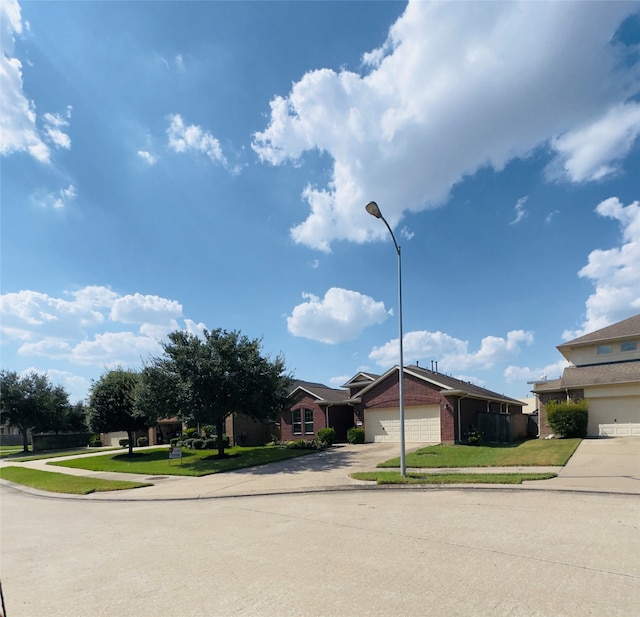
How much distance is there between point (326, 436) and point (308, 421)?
2.95 metres

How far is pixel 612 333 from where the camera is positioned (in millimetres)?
29219

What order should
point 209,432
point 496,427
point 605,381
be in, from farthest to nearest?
point 209,432 < point 496,427 < point 605,381

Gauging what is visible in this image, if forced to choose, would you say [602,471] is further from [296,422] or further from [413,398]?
[296,422]

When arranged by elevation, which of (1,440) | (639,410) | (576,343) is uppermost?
(576,343)

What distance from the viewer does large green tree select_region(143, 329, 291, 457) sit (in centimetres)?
1995

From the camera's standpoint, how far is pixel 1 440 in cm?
6241

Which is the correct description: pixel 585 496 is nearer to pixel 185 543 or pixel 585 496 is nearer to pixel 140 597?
pixel 185 543

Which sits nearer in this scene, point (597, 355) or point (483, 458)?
point (483, 458)

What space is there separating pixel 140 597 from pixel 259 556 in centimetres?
178

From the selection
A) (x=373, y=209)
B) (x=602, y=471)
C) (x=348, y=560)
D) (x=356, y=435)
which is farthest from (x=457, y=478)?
(x=356, y=435)

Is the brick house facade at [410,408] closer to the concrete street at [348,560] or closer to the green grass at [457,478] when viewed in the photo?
the green grass at [457,478]

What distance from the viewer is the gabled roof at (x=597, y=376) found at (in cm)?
2405

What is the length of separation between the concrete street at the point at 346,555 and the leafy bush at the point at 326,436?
1544 centimetres

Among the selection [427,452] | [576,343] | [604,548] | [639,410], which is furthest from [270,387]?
[576,343]
